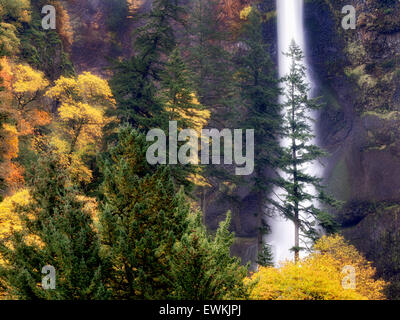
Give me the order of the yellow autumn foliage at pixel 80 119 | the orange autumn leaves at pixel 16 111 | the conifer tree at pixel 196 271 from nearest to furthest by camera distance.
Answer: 1. the conifer tree at pixel 196 271
2. the orange autumn leaves at pixel 16 111
3. the yellow autumn foliage at pixel 80 119

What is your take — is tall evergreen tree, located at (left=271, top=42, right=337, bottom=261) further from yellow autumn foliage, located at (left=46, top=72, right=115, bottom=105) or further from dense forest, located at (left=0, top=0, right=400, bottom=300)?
yellow autumn foliage, located at (left=46, top=72, right=115, bottom=105)

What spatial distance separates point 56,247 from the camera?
10.2 meters

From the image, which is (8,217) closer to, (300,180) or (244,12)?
(300,180)

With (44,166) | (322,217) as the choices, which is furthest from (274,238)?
(44,166)

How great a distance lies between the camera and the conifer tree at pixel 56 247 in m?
9.99

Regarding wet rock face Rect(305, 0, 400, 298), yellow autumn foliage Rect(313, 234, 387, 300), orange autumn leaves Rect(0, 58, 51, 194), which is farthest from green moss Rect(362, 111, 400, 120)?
orange autumn leaves Rect(0, 58, 51, 194)

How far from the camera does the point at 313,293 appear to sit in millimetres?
15180

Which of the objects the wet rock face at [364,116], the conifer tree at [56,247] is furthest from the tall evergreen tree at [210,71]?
the conifer tree at [56,247]

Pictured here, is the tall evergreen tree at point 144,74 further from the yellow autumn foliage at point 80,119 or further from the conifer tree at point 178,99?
the conifer tree at point 178,99

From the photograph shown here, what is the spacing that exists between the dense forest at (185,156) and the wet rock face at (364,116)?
0.39 feet

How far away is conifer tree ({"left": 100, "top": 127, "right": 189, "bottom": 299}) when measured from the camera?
11.1m

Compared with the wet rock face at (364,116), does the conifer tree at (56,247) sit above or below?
below
